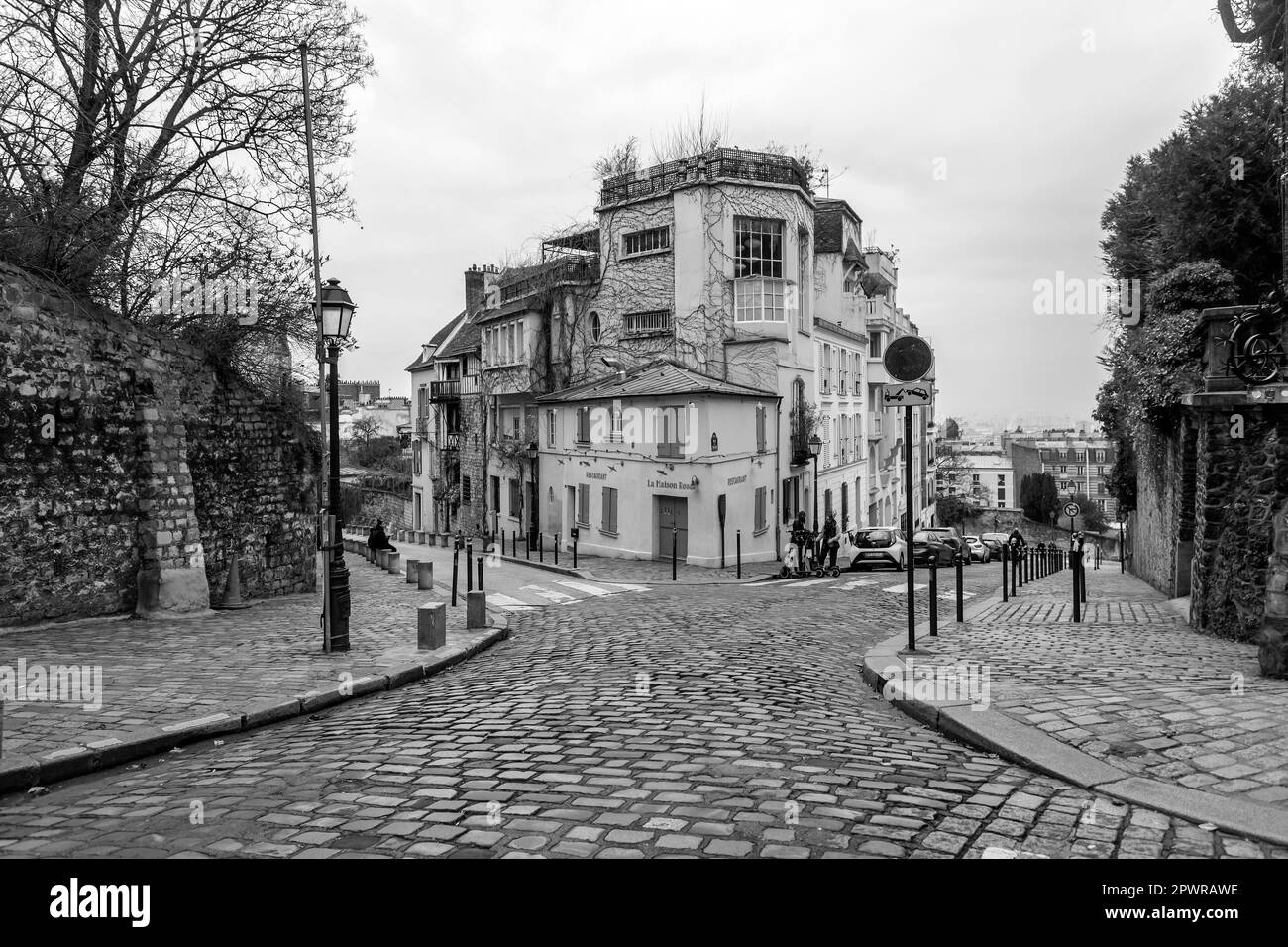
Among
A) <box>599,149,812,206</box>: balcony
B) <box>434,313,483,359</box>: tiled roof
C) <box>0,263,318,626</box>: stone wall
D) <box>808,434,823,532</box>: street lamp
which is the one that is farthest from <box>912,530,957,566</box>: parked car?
<box>434,313,483,359</box>: tiled roof

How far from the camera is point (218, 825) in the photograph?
4434mm

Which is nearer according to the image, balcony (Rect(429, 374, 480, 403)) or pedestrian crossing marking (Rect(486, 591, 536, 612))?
pedestrian crossing marking (Rect(486, 591, 536, 612))

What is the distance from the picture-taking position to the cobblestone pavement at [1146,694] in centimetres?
501

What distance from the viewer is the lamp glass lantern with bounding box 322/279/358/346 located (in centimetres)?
1057

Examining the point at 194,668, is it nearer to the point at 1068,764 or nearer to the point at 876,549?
the point at 1068,764

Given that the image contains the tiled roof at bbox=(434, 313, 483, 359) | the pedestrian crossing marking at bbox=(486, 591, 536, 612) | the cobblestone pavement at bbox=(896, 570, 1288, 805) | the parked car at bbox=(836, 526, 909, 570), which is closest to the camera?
the cobblestone pavement at bbox=(896, 570, 1288, 805)

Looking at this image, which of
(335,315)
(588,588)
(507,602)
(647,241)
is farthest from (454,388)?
(335,315)

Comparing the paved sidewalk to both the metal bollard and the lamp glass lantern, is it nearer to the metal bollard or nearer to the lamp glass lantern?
the metal bollard

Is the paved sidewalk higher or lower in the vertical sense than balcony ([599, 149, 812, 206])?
lower

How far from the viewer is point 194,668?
8953 mm

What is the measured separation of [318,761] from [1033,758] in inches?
178

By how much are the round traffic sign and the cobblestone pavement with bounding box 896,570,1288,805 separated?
9.54 feet

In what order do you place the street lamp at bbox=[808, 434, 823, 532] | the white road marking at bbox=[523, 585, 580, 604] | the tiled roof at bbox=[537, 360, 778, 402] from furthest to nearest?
1. the street lamp at bbox=[808, 434, 823, 532]
2. the tiled roof at bbox=[537, 360, 778, 402]
3. the white road marking at bbox=[523, 585, 580, 604]
